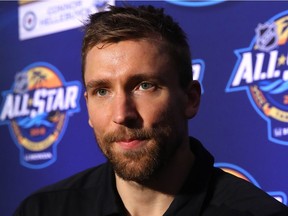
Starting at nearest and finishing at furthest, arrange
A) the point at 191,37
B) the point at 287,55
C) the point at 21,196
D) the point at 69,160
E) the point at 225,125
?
1. the point at 287,55
2. the point at 225,125
3. the point at 191,37
4. the point at 69,160
5. the point at 21,196

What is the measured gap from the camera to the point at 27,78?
6.48ft

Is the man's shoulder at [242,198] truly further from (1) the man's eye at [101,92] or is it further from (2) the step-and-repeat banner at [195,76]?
(2) the step-and-repeat banner at [195,76]

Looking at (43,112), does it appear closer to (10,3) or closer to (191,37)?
(10,3)

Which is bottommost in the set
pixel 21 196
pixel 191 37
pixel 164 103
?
pixel 21 196

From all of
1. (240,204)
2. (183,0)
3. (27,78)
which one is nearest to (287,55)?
(183,0)

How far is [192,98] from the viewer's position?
3.35 feet

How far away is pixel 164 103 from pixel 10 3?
132 centimetres

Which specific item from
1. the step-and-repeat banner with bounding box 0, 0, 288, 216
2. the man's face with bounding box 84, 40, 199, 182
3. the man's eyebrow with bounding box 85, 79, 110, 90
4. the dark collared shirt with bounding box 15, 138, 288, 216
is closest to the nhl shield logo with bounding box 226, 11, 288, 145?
the step-and-repeat banner with bounding box 0, 0, 288, 216

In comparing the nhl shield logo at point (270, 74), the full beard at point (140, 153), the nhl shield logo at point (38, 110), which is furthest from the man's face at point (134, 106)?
the nhl shield logo at point (38, 110)

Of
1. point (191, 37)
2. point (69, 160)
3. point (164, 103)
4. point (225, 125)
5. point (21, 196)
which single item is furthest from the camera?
point (21, 196)

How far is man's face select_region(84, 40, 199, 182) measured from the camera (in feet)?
2.92

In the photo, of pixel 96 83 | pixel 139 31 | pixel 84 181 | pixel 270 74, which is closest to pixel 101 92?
pixel 96 83

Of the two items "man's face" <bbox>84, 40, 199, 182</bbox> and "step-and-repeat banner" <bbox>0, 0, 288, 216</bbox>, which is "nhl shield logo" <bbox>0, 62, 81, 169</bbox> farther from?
"man's face" <bbox>84, 40, 199, 182</bbox>

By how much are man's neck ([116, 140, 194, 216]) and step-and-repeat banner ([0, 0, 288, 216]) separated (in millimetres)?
502
